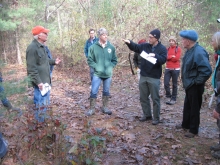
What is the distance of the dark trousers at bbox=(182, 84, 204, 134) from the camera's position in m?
4.19

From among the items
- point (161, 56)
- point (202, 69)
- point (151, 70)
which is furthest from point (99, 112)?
point (202, 69)

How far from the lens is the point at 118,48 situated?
12.8m

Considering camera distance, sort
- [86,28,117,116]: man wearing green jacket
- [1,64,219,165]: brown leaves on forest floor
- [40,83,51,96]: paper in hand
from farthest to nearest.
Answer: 1. [86,28,117,116]: man wearing green jacket
2. [40,83,51,96]: paper in hand
3. [1,64,219,165]: brown leaves on forest floor

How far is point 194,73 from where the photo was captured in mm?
4129

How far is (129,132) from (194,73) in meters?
1.77

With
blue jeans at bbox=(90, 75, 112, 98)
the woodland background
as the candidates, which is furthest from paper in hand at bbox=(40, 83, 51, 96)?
blue jeans at bbox=(90, 75, 112, 98)

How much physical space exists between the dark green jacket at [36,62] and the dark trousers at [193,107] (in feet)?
9.25

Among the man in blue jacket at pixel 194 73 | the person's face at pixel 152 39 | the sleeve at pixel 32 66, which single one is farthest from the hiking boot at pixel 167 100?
the sleeve at pixel 32 66

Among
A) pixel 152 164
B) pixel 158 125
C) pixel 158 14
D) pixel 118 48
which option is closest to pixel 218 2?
pixel 158 14

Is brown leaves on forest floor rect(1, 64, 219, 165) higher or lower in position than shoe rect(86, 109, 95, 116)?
lower

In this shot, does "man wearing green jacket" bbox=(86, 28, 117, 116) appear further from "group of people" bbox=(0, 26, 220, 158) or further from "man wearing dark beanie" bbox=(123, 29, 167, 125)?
"man wearing dark beanie" bbox=(123, 29, 167, 125)

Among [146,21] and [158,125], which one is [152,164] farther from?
[146,21]

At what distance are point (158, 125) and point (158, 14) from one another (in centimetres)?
804

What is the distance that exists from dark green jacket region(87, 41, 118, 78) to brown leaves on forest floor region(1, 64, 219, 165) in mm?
1114
